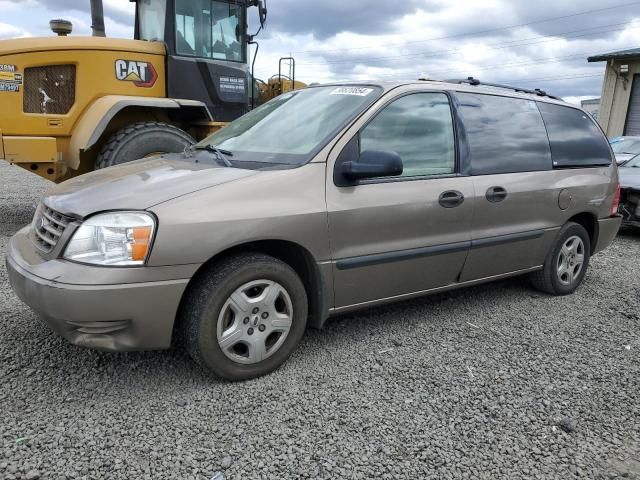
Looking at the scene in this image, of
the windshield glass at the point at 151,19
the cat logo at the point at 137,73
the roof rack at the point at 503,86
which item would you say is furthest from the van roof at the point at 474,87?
the windshield glass at the point at 151,19

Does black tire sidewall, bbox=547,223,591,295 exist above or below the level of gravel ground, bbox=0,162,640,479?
above

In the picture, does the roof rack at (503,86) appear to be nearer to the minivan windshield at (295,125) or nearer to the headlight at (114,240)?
the minivan windshield at (295,125)

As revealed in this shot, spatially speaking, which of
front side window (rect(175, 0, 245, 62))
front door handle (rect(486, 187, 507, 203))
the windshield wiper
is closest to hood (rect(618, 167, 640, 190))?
front door handle (rect(486, 187, 507, 203))

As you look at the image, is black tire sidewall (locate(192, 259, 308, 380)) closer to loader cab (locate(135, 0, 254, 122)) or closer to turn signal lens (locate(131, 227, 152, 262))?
turn signal lens (locate(131, 227, 152, 262))

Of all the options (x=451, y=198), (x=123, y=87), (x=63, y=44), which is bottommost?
(x=451, y=198)

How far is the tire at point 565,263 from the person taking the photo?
464cm

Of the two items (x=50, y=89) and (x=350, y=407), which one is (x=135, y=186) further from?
(x=50, y=89)

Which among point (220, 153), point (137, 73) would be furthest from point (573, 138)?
point (137, 73)

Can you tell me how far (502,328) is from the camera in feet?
13.2

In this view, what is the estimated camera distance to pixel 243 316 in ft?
9.75

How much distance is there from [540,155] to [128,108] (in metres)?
4.67

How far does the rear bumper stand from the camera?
16.3 ft

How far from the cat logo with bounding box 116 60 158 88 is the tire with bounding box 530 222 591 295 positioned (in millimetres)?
4966

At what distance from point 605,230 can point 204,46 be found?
5.15 metres
